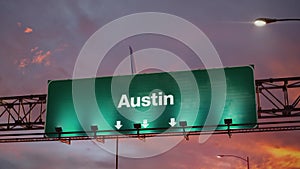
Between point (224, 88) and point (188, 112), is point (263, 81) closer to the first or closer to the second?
point (224, 88)

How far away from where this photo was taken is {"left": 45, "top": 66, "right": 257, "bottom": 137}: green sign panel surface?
17203 mm

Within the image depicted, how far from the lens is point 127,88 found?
18.4 m

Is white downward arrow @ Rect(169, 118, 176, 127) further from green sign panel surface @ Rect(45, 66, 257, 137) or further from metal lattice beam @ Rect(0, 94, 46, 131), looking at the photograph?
metal lattice beam @ Rect(0, 94, 46, 131)

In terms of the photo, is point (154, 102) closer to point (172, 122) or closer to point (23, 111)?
point (172, 122)

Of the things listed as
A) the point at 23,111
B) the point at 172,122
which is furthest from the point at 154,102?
the point at 23,111

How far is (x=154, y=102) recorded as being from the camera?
1789 centimetres

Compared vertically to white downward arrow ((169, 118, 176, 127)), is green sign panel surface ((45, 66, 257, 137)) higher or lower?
higher

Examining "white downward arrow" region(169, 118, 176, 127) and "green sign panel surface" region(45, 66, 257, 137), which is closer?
"green sign panel surface" region(45, 66, 257, 137)

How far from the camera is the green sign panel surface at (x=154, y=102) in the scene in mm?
17203

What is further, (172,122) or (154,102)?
(154,102)

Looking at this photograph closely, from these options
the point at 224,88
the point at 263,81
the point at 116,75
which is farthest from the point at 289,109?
the point at 116,75

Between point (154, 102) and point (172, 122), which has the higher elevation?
point (154, 102)

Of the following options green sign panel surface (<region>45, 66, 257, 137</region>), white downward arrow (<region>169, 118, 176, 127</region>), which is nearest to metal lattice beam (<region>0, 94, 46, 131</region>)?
green sign panel surface (<region>45, 66, 257, 137</region>)

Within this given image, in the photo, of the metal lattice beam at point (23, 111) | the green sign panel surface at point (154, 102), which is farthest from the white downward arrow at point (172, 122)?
the metal lattice beam at point (23, 111)
